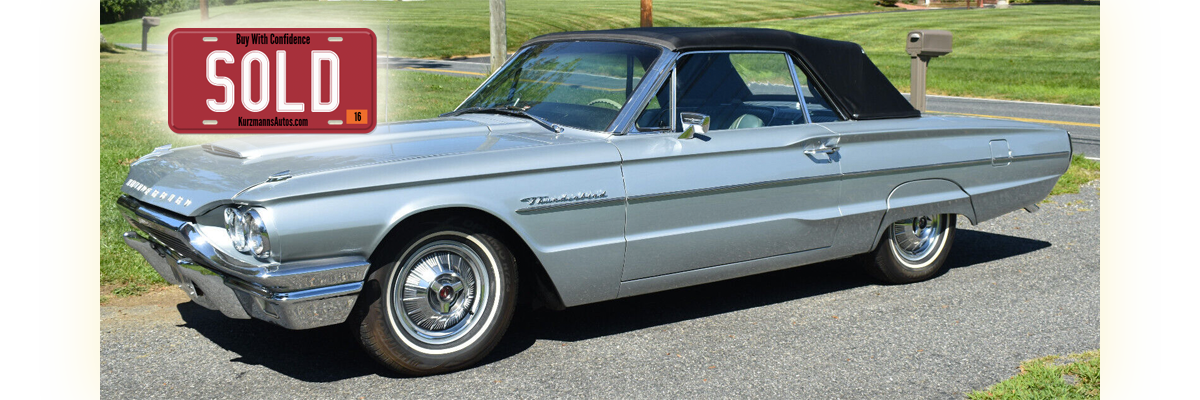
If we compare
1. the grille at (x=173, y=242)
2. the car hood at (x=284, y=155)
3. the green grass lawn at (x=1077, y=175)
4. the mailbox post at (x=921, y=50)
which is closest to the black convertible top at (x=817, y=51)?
the car hood at (x=284, y=155)

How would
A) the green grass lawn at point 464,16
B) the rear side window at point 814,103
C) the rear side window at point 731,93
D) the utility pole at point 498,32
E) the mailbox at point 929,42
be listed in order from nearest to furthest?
the rear side window at point 731,93
the rear side window at point 814,103
the mailbox at point 929,42
the utility pole at point 498,32
the green grass lawn at point 464,16

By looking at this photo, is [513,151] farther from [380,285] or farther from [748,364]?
[748,364]

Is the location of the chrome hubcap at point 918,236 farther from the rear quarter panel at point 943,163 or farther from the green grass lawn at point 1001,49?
the green grass lawn at point 1001,49

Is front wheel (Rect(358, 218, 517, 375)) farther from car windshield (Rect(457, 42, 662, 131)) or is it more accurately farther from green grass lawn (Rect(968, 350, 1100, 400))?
green grass lawn (Rect(968, 350, 1100, 400))

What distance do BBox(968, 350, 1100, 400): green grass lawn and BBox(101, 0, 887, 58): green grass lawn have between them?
15899 millimetres

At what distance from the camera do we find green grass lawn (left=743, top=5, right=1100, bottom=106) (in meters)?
21.6

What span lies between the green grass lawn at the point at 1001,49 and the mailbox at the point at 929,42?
39.3 feet

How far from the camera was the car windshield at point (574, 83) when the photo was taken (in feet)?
16.5

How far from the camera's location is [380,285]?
4.05m

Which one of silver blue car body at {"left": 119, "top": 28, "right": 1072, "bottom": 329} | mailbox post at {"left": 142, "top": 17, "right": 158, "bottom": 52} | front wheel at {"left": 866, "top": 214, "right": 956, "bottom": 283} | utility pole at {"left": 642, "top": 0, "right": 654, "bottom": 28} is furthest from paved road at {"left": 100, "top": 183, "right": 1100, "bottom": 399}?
mailbox post at {"left": 142, "top": 17, "right": 158, "bottom": 52}

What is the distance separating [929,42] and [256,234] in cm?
639

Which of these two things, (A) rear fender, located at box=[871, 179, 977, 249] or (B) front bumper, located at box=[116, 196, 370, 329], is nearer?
(B) front bumper, located at box=[116, 196, 370, 329]

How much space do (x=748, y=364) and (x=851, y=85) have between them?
196cm

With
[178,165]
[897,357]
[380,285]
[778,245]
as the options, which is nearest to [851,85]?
[778,245]
